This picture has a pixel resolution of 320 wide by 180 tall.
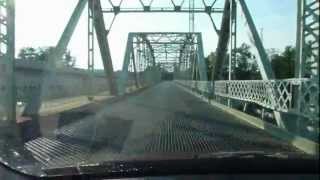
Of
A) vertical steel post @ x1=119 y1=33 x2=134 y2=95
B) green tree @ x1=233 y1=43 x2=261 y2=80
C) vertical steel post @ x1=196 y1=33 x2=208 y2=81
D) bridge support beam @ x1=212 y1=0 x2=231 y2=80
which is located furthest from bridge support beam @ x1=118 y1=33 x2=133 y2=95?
green tree @ x1=233 y1=43 x2=261 y2=80

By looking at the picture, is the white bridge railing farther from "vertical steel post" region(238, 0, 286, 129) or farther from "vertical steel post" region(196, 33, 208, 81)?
"vertical steel post" region(196, 33, 208, 81)

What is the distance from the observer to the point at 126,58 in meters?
52.9

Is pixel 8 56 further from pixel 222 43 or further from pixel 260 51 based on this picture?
pixel 222 43

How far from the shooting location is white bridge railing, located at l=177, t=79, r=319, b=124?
4.55 metres

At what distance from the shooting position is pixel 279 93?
511 inches

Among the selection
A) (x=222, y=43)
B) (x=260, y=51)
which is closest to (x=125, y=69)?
(x=222, y=43)

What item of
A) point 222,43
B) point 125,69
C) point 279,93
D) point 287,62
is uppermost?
point 222,43

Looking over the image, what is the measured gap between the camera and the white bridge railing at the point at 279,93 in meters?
4.55

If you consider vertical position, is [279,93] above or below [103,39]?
below

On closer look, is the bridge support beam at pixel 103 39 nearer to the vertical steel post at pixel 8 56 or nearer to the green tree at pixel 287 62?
the green tree at pixel 287 62

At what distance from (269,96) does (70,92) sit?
32147 mm

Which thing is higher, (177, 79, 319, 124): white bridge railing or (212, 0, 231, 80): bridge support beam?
(212, 0, 231, 80): bridge support beam

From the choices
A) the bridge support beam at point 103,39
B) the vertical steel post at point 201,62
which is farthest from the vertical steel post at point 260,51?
the vertical steel post at point 201,62

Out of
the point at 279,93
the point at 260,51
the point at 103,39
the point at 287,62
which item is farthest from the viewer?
the point at 103,39
